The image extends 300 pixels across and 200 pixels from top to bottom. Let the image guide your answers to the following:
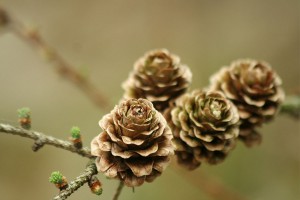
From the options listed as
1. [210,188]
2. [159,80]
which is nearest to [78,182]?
[159,80]

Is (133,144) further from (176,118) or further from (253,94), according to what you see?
(253,94)

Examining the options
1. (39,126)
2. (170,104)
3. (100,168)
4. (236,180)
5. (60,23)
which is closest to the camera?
(100,168)

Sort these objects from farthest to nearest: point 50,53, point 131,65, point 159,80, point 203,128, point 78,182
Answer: point 131,65 → point 50,53 → point 159,80 → point 203,128 → point 78,182

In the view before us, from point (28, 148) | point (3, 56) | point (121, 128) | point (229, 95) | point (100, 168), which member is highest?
point (3, 56)

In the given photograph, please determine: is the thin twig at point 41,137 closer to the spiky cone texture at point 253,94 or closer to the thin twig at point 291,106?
the spiky cone texture at point 253,94

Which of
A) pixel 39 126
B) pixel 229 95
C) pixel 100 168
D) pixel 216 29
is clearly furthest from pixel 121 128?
pixel 216 29

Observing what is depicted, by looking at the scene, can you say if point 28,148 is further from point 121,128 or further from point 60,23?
point 121,128
